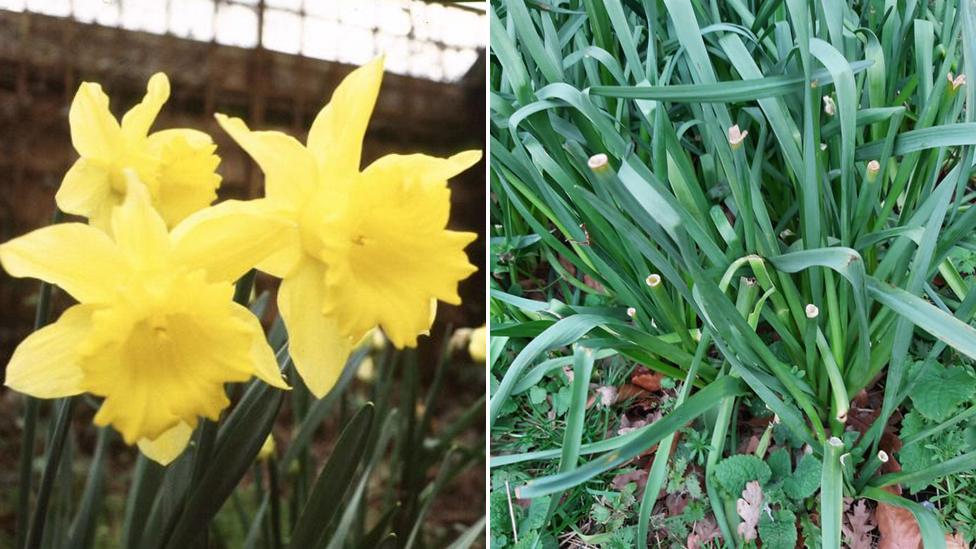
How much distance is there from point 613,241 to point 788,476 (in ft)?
0.93

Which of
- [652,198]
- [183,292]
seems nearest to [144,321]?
[183,292]

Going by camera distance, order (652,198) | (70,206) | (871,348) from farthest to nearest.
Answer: (871,348)
(652,198)
(70,206)

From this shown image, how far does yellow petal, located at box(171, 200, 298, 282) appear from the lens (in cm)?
45

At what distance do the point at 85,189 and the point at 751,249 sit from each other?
23.0 inches

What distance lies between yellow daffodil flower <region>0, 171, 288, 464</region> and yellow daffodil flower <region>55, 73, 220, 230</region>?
52 millimetres

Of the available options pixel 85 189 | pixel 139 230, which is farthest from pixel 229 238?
pixel 85 189

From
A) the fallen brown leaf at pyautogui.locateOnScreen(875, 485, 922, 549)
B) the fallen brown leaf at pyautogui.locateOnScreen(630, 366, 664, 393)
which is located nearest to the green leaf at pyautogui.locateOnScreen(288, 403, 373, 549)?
the fallen brown leaf at pyautogui.locateOnScreen(630, 366, 664, 393)

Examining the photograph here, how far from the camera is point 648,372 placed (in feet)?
2.87

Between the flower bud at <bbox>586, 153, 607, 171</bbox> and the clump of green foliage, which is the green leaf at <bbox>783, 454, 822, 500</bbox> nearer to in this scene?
the clump of green foliage

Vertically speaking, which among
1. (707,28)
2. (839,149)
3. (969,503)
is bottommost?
(969,503)

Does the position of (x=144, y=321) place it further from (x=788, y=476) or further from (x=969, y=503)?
(x=969, y=503)

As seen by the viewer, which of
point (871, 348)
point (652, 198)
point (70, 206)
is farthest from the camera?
point (871, 348)

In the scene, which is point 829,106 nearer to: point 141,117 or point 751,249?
point 751,249

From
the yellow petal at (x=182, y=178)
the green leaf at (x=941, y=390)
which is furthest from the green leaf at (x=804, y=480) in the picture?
the yellow petal at (x=182, y=178)
